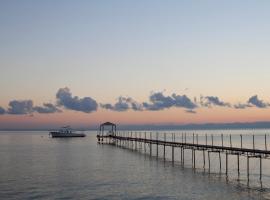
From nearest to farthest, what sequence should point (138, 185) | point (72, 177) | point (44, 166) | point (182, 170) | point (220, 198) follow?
point (220, 198) → point (138, 185) → point (72, 177) → point (182, 170) → point (44, 166)

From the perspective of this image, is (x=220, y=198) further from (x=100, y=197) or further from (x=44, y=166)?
(x=44, y=166)

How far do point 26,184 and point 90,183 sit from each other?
26.2 feet

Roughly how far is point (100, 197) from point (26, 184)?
508 inches

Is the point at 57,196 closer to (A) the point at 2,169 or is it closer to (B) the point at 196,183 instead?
(B) the point at 196,183

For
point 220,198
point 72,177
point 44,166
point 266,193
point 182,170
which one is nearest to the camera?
point 220,198

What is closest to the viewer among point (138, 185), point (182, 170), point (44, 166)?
point (138, 185)

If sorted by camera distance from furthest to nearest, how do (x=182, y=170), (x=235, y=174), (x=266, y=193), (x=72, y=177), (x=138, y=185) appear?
(x=182, y=170) < (x=235, y=174) < (x=72, y=177) < (x=138, y=185) < (x=266, y=193)

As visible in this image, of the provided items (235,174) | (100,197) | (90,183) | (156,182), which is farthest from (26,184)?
(235,174)

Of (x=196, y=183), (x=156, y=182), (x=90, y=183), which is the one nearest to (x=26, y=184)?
(x=90, y=183)

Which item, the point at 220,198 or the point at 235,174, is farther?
the point at 235,174

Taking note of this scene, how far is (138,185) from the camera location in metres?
49.8

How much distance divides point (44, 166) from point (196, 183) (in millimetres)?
31828

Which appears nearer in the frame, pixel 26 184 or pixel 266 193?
pixel 266 193

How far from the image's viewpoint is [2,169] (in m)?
66.8
